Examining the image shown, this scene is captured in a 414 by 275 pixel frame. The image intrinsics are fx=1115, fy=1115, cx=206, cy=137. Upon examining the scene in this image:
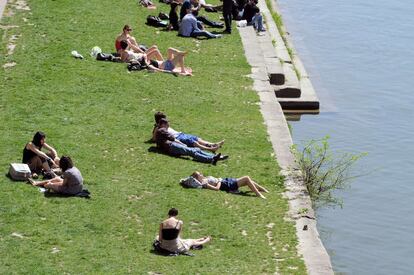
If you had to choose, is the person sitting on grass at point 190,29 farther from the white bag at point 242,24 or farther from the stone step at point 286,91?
the stone step at point 286,91

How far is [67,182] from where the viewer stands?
58.4 feet

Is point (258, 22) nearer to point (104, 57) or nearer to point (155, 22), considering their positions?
point (155, 22)

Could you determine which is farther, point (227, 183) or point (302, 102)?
point (302, 102)

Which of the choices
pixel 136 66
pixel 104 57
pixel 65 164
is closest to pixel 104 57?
pixel 104 57

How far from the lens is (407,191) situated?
75.2 ft

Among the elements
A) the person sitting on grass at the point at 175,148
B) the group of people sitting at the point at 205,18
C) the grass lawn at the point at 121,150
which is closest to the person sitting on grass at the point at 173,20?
the group of people sitting at the point at 205,18

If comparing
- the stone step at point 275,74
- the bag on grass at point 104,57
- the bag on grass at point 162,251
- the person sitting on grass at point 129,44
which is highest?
the bag on grass at point 162,251

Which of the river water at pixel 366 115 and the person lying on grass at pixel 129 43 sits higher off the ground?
the person lying on grass at pixel 129 43

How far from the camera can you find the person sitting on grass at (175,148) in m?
20.6

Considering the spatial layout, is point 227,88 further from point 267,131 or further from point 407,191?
point 407,191

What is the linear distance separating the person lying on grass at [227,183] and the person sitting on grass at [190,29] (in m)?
10.5

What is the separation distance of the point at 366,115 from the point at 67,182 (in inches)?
485

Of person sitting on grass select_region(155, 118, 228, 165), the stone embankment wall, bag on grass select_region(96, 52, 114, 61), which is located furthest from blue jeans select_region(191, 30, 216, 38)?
person sitting on grass select_region(155, 118, 228, 165)

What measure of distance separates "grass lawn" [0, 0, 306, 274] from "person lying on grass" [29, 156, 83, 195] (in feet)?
0.93
